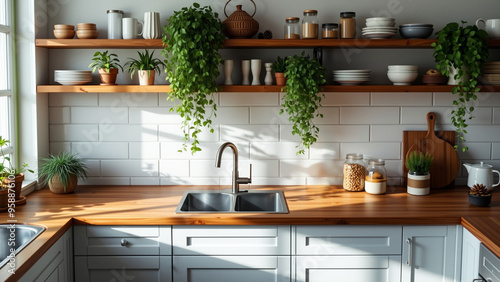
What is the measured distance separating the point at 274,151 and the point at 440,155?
41.8 inches

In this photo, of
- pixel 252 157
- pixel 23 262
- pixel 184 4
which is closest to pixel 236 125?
pixel 252 157

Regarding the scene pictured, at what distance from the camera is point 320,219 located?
2850mm

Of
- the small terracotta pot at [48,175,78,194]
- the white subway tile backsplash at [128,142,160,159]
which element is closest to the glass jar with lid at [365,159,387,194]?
the white subway tile backsplash at [128,142,160,159]

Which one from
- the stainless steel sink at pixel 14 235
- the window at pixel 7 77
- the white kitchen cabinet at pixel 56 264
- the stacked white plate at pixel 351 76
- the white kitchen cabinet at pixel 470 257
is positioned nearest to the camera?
the white kitchen cabinet at pixel 56 264

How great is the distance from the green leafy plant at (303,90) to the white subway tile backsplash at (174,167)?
0.76 metres

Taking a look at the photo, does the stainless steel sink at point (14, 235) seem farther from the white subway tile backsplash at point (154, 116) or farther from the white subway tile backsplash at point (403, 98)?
the white subway tile backsplash at point (403, 98)

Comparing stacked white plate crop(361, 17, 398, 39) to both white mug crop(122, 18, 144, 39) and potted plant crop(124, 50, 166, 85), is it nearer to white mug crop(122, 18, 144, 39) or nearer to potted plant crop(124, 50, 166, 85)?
potted plant crop(124, 50, 166, 85)

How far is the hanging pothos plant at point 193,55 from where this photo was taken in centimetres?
313

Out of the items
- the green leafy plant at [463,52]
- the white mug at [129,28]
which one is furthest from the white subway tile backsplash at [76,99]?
the green leafy plant at [463,52]

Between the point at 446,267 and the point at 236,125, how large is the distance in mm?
1504

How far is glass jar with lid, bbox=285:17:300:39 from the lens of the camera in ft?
10.8

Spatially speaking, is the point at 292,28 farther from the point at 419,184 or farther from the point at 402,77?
the point at 419,184

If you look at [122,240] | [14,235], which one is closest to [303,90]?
[122,240]

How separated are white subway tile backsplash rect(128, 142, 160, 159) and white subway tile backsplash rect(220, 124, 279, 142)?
44 cm
